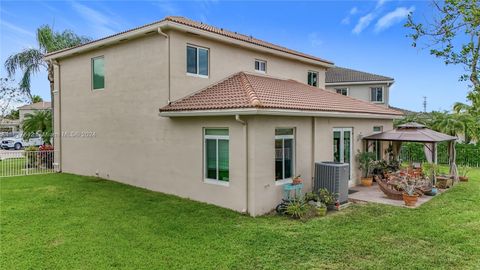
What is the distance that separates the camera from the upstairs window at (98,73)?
54.1ft

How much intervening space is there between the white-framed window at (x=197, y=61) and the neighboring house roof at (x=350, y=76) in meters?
24.8

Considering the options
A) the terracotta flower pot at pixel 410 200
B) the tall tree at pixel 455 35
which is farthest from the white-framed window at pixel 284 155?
the tall tree at pixel 455 35

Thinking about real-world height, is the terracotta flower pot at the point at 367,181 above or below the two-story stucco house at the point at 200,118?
below

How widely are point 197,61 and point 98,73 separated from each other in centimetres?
627

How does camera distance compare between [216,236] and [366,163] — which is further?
[366,163]

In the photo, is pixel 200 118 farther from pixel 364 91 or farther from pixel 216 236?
pixel 364 91

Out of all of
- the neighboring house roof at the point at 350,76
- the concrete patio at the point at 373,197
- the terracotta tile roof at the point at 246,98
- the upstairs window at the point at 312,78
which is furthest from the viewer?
the neighboring house roof at the point at 350,76

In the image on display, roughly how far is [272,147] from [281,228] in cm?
291

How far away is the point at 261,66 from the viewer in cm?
1712

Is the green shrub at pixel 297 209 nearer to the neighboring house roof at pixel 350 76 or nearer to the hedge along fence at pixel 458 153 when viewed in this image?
the hedge along fence at pixel 458 153

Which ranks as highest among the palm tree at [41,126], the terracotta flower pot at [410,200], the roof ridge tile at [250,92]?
the roof ridge tile at [250,92]

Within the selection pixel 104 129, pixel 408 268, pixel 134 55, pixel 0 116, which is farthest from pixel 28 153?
pixel 408 268

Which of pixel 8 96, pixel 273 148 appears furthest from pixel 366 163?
pixel 8 96

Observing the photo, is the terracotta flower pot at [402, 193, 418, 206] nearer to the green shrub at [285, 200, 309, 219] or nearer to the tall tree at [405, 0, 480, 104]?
the green shrub at [285, 200, 309, 219]
